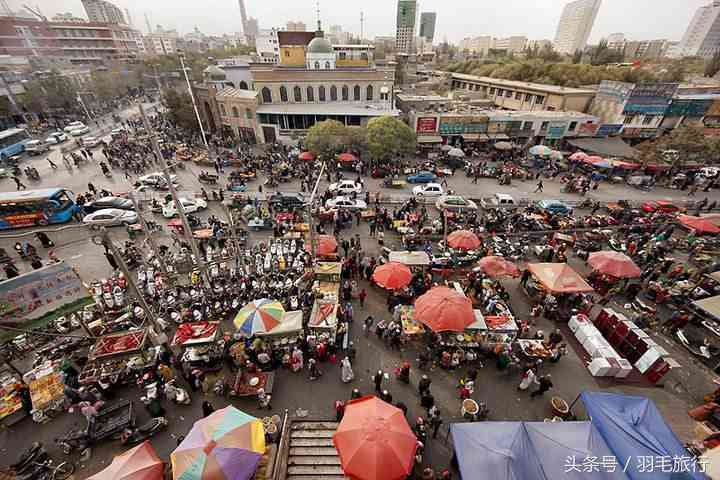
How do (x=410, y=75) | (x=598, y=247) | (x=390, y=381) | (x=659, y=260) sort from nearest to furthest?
(x=390, y=381), (x=659, y=260), (x=598, y=247), (x=410, y=75)

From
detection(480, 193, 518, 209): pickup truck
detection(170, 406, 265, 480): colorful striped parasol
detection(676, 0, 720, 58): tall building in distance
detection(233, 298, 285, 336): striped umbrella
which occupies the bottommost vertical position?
detection(480, 193, 518, 209): pickup truck

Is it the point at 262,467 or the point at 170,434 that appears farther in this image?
the point at 170,434

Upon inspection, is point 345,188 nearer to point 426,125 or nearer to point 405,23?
point 426,125

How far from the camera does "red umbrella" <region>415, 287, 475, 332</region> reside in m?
10.7

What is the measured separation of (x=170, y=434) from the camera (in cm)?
931

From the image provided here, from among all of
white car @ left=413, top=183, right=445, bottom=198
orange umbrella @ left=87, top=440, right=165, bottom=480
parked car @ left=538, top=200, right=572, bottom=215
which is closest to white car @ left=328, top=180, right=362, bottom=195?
white car @ left=413, top=183, right=445, bottom=198

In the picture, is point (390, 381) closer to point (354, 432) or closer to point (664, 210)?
point (354, 432)

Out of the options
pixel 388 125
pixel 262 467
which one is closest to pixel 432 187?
pixel 388 125

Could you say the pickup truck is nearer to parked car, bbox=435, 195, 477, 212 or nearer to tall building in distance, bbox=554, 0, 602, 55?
parked car, bbox=435, 195, 477, 212

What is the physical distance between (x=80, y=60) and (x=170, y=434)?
108 meters

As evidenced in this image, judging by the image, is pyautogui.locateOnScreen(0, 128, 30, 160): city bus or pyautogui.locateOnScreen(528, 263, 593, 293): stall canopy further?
pyautogui.locateOnScreen(0, 128, 30, 160): city bus

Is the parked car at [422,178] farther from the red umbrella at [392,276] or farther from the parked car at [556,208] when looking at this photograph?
the red umbrella at [392,276]

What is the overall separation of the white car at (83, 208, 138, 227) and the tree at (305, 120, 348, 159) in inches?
645

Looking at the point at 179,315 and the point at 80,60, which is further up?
the point at 80,60
